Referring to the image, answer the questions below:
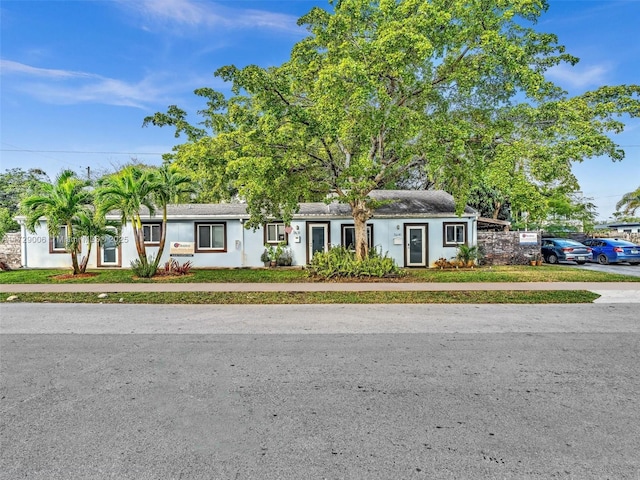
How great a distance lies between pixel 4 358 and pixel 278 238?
13688 millimetres

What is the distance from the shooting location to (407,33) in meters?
10.3

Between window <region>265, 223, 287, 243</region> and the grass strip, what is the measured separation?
25.2 ft

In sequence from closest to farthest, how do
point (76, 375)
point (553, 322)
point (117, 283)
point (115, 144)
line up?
point (76, 375)
point (553, 322)
point (117, 283)
point (115, 144)

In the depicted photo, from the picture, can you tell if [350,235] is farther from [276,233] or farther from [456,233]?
[456,233]

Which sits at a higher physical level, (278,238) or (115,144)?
(115,144)

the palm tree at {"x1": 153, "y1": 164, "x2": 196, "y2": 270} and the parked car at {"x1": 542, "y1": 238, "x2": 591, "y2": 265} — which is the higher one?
the palm tree at {"x1": 153, "y1": 164, "x2": 196, "y2": 270}

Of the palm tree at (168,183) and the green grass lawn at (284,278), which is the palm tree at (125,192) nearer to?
the palm tree at (168,183)

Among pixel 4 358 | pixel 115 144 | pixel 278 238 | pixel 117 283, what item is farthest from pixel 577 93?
pixel 115 144

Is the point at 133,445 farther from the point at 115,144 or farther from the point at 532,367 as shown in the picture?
the point at 115,144

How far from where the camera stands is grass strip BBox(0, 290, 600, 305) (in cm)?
980

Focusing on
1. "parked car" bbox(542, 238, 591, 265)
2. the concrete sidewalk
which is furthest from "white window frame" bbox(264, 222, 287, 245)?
"parked car" bbox(542, 238, 591, 265)

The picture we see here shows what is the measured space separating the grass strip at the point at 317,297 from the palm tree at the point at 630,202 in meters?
42.7

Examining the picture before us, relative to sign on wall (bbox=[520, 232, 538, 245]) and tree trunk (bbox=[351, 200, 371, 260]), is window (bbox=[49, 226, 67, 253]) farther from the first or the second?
sign on wall (bbox=[520, 232, 538, 245])

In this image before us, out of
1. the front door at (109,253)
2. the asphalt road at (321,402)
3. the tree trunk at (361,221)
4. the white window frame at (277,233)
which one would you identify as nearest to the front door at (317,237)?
the white window frame at (277,233)
